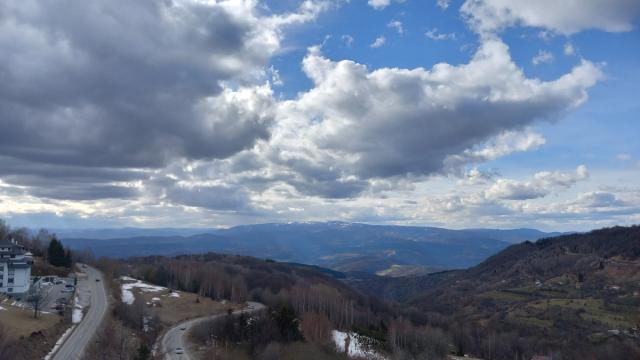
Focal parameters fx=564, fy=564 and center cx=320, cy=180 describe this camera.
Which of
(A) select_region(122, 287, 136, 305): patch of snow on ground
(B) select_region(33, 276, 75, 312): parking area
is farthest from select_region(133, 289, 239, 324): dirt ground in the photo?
(B) select_region(33, 276, 75, 312): parking area

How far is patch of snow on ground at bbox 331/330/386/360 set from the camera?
119562 mm

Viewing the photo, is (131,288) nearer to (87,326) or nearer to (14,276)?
(14,276)

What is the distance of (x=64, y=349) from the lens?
268ft

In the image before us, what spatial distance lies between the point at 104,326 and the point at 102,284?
2283 inches

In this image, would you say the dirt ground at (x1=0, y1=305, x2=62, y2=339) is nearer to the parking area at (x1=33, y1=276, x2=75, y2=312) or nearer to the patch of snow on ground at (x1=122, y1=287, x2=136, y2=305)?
the parking area at (x1=33, y1=276, x2=75, y2=312)

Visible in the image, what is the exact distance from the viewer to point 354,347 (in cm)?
12925

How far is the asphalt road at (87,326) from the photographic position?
79688mm

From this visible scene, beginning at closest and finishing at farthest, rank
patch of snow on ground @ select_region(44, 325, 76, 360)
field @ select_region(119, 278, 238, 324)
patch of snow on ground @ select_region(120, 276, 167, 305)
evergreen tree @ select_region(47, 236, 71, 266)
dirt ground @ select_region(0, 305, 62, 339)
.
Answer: patch of snow on ground @ select_region(44, 325, 76, 360) < dirt ground @ select_region(0, 305, 62, 339) < field @ select_region(119, 278, 238, 324) < patch of snow on ground @ select_region(120, 276, 167, 305) < evergreen tree @ select_region(47, 236, 71, 266)

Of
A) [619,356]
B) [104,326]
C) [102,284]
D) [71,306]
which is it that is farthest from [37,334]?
[619,356]

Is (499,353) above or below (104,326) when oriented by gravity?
below

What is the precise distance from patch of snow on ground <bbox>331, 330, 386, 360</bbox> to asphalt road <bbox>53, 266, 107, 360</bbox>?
4985 centimetres

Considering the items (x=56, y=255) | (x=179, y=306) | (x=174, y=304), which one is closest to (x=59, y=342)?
(x=179, y=306)

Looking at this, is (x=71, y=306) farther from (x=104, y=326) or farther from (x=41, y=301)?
(x=104, y=326)

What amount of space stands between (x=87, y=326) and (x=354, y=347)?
58724 millimetres
